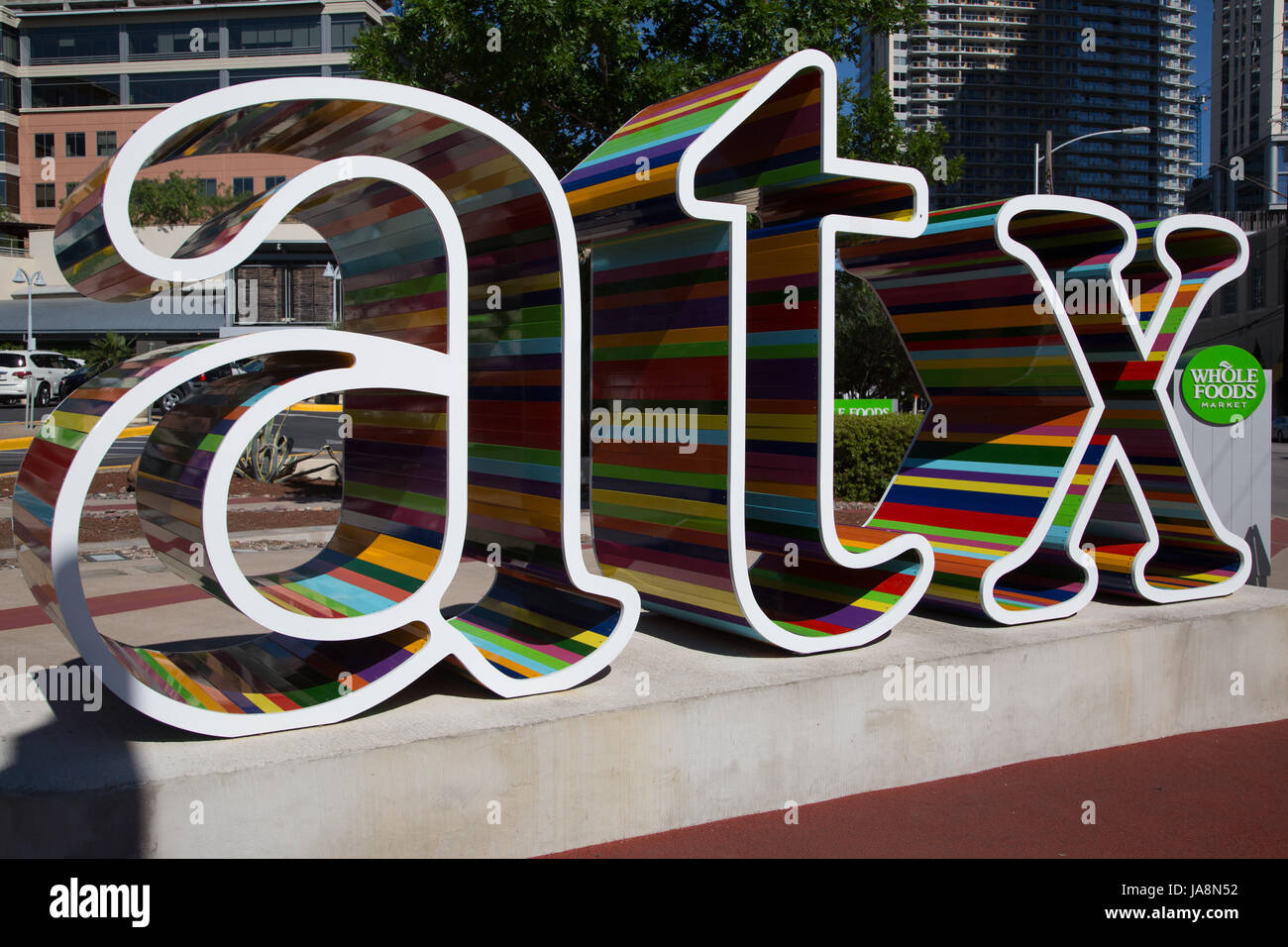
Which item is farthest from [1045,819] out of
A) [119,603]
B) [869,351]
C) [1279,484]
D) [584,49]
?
[869,351]

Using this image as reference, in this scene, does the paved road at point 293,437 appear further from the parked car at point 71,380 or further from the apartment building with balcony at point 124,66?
the apartment building with balcony at point 124,66

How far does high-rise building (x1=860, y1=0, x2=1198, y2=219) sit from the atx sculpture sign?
551ft

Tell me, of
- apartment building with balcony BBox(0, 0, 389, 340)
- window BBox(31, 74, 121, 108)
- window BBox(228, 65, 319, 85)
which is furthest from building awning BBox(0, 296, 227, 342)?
window BBox(31, 74, 121, 108)

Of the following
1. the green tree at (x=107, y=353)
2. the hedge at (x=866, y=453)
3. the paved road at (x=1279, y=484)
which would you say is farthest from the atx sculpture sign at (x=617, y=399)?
the green tree at (x=107, y=353)

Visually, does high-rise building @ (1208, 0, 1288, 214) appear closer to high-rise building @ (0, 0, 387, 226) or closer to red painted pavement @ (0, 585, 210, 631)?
high-rise building @ (0, 0, 387, 226)

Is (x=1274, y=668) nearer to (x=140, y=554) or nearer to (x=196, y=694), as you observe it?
(x=196, y=694)

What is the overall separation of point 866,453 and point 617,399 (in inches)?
339

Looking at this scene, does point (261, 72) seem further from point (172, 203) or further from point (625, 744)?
point (625, 744)

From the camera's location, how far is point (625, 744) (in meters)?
4.07

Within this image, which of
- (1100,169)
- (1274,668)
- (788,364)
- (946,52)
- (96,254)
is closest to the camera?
(96,254)

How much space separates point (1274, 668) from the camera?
5984 millimetres

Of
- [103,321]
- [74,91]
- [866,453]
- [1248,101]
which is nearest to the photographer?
[866,453]
